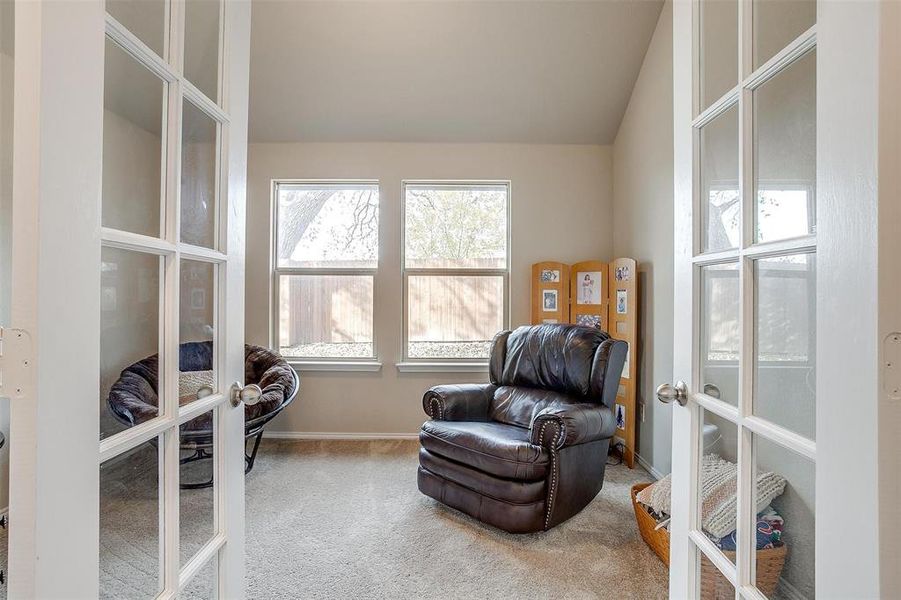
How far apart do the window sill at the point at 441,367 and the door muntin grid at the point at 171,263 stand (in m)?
2.56

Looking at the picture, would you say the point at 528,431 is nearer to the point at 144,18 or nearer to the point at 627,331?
the point at 627,331

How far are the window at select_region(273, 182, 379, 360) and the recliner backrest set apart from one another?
49.4 inches

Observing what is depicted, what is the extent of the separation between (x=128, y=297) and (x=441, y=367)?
2.90 meters

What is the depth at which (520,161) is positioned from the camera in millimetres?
3551

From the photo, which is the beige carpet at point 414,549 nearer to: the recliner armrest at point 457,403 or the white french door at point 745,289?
the recliner armrest at point 457,403

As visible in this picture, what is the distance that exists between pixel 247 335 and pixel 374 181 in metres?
1.60

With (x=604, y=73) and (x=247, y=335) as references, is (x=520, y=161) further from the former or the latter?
(x=247, y=335)

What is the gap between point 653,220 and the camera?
9.25ft

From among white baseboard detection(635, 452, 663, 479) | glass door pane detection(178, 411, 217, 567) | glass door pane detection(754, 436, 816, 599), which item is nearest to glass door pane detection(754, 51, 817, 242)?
glass door pane detection(754, 436, 816, 599)

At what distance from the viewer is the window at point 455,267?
3611 millimetres

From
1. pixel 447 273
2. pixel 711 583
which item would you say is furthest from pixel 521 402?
pixel 711 583

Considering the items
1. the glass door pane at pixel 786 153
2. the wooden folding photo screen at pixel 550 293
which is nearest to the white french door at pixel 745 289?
the glass door pane at pixel 786 153

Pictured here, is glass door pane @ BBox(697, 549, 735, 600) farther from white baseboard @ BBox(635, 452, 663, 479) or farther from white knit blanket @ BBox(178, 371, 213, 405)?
white baseboard @ BBox(635, 452, 663, 479)

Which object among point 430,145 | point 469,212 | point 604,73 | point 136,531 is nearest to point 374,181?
point 430,145
